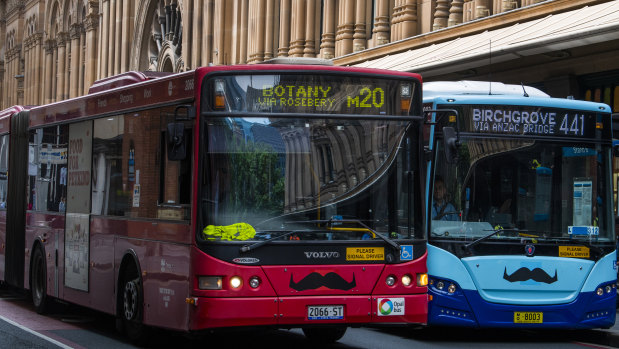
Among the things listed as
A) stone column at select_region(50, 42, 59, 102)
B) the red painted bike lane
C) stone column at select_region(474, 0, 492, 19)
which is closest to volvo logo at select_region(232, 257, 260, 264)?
the red painted bike lane

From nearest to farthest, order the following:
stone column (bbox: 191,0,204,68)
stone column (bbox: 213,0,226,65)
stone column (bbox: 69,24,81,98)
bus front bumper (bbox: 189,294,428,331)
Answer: bus front bumper (bbox: 189,294,428,331) < stone column (bbox: 213,0,226,65) < stone column (bbox: 191,0,204,68) < stone column (bbox: 69,24,81,98)

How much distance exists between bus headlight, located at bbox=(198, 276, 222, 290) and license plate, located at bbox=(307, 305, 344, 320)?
857 millimetres

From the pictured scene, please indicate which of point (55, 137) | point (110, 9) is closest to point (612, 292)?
point (55, 137)

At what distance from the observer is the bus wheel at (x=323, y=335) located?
12266 mm

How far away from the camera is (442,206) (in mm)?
12625

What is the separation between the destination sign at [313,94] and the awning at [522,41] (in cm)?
728

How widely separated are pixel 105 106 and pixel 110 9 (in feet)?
152

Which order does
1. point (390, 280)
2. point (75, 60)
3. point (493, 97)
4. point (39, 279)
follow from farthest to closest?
1. point (75, 60)
2. point (39, 279)
3. point (493, 97)
4. point (390, 280)

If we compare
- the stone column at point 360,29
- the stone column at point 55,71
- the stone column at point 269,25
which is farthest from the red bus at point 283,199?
the stone column at point 55,71

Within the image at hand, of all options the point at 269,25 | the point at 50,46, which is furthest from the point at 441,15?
the point at 50,46

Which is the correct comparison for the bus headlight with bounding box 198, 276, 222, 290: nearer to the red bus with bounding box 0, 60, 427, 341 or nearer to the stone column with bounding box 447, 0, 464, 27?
the red bus with bounding box 0, 60, 427, 341

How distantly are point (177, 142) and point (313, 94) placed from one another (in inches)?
52.6

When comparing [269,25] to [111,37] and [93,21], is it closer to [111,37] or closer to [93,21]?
[111,37]

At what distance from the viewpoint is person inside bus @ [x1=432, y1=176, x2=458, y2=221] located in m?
12.6
